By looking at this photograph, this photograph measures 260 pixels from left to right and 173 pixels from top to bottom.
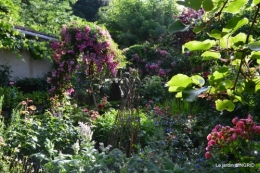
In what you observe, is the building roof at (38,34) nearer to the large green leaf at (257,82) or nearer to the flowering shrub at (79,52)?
the flowering shrub at (79,52)

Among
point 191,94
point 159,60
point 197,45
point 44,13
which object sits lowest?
point 191,94

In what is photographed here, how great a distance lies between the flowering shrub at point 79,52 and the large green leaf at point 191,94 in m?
8.07

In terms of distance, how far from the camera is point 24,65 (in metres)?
11.8

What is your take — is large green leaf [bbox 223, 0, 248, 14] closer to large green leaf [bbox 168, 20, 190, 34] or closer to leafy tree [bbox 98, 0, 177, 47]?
large green leaf [bbox 168, 20, 190, 34]

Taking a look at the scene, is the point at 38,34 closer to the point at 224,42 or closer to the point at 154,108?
the point at 154,108

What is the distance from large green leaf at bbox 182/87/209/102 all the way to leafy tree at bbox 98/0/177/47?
1699cm

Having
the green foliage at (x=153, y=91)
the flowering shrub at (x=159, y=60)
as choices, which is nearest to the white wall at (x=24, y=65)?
the flowering shrub at (x=159, y=60)

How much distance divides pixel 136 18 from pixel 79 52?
402 inches

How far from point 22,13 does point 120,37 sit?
4451mm

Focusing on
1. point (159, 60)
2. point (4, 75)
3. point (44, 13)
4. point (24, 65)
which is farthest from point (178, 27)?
point (44, 13)

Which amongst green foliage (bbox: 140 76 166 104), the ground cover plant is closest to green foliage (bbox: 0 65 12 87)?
the ground cover plant

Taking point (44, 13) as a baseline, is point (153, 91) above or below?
below

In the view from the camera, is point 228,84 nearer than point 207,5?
No

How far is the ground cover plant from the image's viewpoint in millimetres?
970
